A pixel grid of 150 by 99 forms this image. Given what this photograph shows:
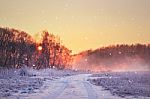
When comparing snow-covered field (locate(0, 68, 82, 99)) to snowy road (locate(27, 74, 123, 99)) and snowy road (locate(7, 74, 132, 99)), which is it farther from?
snowy road (locate(27, 74, 123, 99))

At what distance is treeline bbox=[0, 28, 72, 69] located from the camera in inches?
4003

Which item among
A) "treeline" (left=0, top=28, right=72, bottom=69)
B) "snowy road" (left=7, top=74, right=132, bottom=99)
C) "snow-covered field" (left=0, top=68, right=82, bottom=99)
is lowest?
"snowy road" (left=7, top=74, right=132, bottom=99)

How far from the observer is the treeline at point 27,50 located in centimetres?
10169

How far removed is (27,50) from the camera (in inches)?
4345

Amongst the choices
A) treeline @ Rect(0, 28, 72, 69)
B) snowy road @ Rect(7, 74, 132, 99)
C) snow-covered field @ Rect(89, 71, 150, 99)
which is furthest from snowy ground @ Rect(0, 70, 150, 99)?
treeline @ Rect(0, 28, 72, 69)

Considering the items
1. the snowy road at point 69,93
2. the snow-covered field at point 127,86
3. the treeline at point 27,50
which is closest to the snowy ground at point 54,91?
the snowy road at point 69,93

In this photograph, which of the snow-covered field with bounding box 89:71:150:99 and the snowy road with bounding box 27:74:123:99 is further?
the snow-covered field with bounding box 89:71:150:99

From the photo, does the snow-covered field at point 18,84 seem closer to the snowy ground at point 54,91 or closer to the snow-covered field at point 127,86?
the snowy ground at point 54,91

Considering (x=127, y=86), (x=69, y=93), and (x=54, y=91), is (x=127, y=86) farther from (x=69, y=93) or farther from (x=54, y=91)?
(x=69, y=93)

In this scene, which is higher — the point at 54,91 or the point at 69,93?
the point at 54,91

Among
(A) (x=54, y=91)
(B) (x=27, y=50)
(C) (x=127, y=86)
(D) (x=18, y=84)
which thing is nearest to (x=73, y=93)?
(A) (x=54, y=91)

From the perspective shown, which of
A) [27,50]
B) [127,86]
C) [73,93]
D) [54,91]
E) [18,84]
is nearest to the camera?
[73,93]

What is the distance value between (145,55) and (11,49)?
108671mm

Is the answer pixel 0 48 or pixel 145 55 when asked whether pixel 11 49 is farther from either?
pixel 145 55
